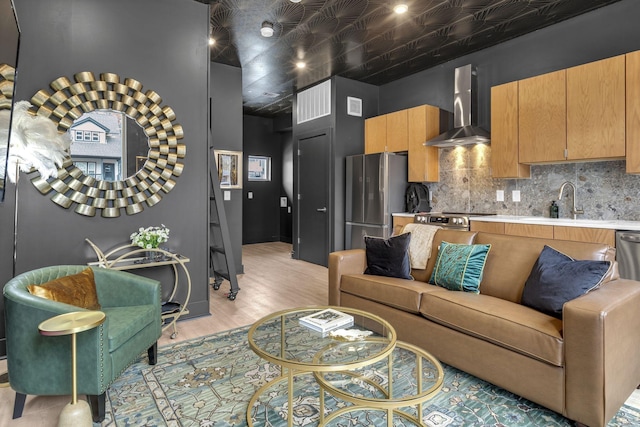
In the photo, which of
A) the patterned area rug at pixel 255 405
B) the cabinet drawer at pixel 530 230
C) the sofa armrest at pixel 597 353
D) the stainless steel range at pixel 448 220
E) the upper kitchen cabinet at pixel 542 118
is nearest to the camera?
the sofa armrest at pixel 597 353

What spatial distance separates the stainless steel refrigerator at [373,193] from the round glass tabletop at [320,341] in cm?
318

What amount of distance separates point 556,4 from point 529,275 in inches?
114

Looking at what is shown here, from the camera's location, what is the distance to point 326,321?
204 centimetres

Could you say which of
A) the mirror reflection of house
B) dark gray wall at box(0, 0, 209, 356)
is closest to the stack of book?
dark gray wall at box(0, 0, 209, 356)

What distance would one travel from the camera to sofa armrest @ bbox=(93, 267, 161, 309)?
8.01 feet

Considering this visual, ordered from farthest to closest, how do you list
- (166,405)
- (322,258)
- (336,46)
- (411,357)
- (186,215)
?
(322,258) → (336,46) → (186,215) → (166,405) → (411,357)

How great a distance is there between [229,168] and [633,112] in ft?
15.5

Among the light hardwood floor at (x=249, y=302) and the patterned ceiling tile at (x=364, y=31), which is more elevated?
the patterned ceiling tile at (x=364, y=31)

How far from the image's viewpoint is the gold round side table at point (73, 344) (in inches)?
59.4

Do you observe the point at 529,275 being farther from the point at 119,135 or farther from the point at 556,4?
the point at 119,135

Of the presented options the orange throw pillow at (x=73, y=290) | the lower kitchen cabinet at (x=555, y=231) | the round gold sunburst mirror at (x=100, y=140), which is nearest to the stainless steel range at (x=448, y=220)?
the lower kitchen cabinet at (x=555, y=231)

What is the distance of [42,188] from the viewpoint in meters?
2.85

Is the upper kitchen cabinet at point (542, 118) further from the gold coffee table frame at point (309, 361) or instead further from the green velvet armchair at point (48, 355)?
the green velvet armchair at point (48, 355)

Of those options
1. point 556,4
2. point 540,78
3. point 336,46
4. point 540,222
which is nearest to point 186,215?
point 336,46
